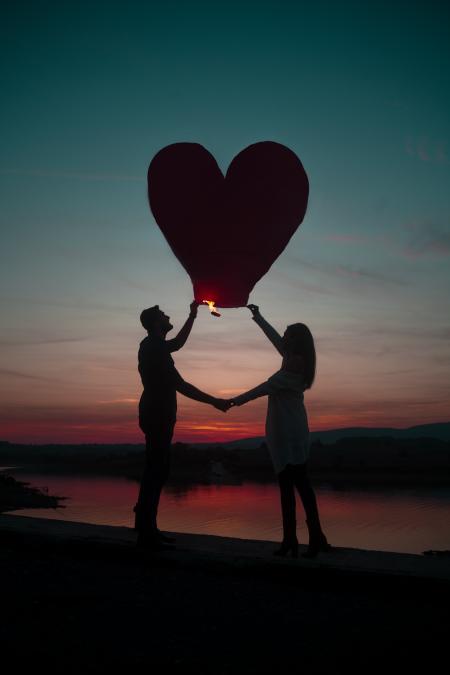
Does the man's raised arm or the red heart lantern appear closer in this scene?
the man's raised arm

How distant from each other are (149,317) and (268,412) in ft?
4.10

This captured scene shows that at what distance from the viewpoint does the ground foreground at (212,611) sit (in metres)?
2.76

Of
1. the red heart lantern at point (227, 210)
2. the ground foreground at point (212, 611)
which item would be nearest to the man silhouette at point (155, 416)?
the ground foreground at point (212, 611)

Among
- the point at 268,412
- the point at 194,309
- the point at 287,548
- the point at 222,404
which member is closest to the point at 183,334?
the point at 194,309

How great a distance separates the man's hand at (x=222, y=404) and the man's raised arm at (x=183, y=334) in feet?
2.03

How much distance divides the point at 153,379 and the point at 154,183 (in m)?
2.01

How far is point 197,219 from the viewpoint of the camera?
5.58 m

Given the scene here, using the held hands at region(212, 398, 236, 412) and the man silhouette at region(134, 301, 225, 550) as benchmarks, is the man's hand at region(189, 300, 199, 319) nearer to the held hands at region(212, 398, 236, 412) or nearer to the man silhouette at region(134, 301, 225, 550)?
the man silhouette at region(134, 301, 225, 550)

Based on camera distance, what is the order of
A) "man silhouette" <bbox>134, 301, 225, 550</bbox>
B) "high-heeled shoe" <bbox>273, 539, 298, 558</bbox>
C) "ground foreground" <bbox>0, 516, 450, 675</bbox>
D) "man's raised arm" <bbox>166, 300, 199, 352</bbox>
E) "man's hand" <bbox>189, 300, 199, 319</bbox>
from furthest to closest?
"man's hand" <bbox>189, 300, 199, 319</bbox> → "man's raised arm" <bbox>166, 300, 199, 352</bbox> → "man silhouette" <bbox>134, 301, 225, 550</bbox> → "high-heeled shoe" <bbox>273, 539, 298, 558</bbox> → "ground foreground" <bbox>0, 516, 450, 675</bbox>

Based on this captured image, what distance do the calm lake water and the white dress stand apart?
15.7 m

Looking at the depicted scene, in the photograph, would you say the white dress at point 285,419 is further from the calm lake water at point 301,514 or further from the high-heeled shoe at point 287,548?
the calm lake water at point 301,514

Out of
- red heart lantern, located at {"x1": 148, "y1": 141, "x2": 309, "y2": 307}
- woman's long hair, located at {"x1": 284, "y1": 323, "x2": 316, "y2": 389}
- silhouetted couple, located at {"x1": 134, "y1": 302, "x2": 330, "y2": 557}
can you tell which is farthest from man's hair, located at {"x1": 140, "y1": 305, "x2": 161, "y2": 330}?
woman's long hair, located at {"x1": 284, "y1": 323, "x2": 316, "y2": 389}

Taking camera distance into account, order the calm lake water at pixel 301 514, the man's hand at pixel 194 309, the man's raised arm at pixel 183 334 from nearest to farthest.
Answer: the man's raised arm at pixel 183 334
the man's hand at pixel 194 309
the calm lake water at pixel 301 514

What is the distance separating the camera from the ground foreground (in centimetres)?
276
